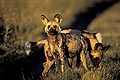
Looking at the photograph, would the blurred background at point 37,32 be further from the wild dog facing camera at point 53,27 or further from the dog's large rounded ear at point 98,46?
the wild dog facing camera at point 53,27

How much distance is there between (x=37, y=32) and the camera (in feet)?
47.4

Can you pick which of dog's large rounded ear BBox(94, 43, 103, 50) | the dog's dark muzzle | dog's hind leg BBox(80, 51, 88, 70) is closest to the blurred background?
dog's hind leg BBox(80, 51, 88, 70)

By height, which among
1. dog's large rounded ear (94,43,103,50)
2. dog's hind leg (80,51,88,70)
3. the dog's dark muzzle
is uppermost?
the dog's dark muzzle

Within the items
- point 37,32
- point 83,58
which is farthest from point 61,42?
point 37,32

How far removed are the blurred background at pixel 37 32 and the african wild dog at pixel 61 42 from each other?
329 millimetres

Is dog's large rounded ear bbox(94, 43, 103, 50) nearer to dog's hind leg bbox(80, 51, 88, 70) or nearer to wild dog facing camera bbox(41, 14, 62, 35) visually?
dog's hind leg bbox(80, 51, 88, 70)

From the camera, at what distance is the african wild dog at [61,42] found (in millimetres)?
8094

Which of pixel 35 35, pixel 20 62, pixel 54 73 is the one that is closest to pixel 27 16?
pixel 35 35

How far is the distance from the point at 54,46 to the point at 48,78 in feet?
1.83

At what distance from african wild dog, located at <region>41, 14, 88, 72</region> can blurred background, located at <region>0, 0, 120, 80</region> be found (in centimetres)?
33

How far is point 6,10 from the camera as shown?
40.2 ft

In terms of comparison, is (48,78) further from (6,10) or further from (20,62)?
(6,10)

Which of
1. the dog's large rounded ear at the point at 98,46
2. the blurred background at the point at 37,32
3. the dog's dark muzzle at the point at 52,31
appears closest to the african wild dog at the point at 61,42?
the dog's dark muzzle at the point at 52,31

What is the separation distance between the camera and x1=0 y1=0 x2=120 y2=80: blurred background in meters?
8.86
